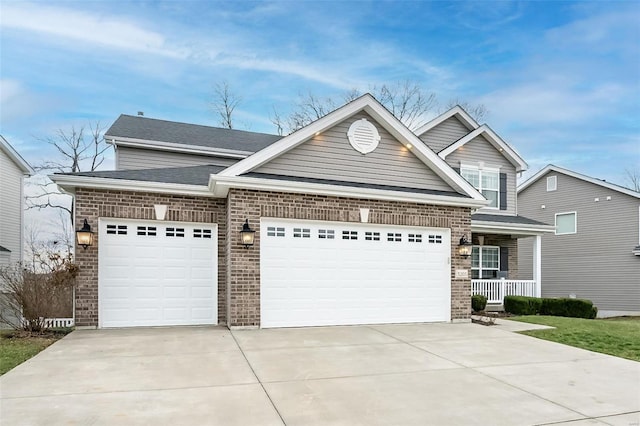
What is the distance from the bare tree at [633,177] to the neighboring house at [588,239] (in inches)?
800

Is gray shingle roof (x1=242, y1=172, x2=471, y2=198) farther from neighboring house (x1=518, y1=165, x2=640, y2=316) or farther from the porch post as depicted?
neighboring house (x1=518, y1=165, x2=640, y2=316)

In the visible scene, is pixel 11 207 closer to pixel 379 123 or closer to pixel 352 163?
pixel 352 163

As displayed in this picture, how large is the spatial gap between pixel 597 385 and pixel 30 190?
26.6 metres

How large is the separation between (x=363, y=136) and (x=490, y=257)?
28.7ft

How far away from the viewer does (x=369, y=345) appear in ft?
24.9

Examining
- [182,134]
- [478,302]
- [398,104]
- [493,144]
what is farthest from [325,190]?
[398,104]

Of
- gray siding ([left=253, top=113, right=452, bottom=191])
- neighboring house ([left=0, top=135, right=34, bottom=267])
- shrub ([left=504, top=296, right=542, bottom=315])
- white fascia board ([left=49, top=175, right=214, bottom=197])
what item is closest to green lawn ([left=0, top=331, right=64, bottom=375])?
white fascia board ([left=49, top=175, right=214, bottom=197])

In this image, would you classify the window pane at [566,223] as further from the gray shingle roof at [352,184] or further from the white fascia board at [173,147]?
the white fascia board at [173,147]

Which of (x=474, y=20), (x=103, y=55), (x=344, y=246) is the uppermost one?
(x=474, y=20)

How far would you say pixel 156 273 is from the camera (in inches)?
370

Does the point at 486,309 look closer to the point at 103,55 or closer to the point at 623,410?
the point at 623,410

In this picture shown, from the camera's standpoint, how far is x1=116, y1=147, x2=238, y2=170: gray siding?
14.1 metres

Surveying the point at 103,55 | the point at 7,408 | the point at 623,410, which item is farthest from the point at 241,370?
the point at 103,55

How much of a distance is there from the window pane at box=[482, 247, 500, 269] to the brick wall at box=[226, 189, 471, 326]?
589 centimetres
